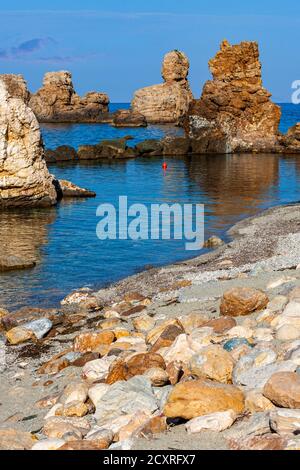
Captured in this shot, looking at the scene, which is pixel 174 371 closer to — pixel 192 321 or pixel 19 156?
pixel 192 321

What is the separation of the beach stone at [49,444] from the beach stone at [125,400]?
3.07 feet

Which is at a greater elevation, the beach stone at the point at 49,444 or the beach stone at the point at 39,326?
the beach stone at the point at 49,444

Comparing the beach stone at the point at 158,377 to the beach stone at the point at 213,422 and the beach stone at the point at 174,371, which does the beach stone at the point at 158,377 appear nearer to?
the beach stone at the point at 174,371

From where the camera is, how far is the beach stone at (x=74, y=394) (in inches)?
365

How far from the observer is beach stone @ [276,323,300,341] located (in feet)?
32.7

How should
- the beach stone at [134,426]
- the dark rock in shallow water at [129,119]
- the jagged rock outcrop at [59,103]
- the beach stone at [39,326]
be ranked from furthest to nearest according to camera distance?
1. the jagged rock outcrop at [59,103]
2. the dark rock in shallow water at [129,119]
3. the beach stone at [39,326]
4. the beach stone at [134,426]

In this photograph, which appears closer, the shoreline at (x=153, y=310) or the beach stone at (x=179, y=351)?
the shoreline at (x=153, y=310)

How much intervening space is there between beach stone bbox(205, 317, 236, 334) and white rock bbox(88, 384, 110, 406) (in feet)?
8.25

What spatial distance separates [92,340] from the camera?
41.0 feet

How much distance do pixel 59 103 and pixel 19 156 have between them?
4244 inches

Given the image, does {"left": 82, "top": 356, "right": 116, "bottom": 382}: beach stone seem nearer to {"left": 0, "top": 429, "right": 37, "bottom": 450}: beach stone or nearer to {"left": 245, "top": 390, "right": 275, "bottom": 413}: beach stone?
{"left": 0, "top": 429, "right": 37, "bottom": 450}: beach stone

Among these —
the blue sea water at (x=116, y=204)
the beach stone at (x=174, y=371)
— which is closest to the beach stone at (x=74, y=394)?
the beach stone at (x=174, y=371)

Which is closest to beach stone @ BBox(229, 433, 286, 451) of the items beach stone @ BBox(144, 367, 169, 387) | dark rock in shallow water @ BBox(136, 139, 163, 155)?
beach stone @ BBox(144, 367, 169, 387)

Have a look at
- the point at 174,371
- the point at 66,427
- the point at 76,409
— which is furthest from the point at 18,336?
the point at 66,427
